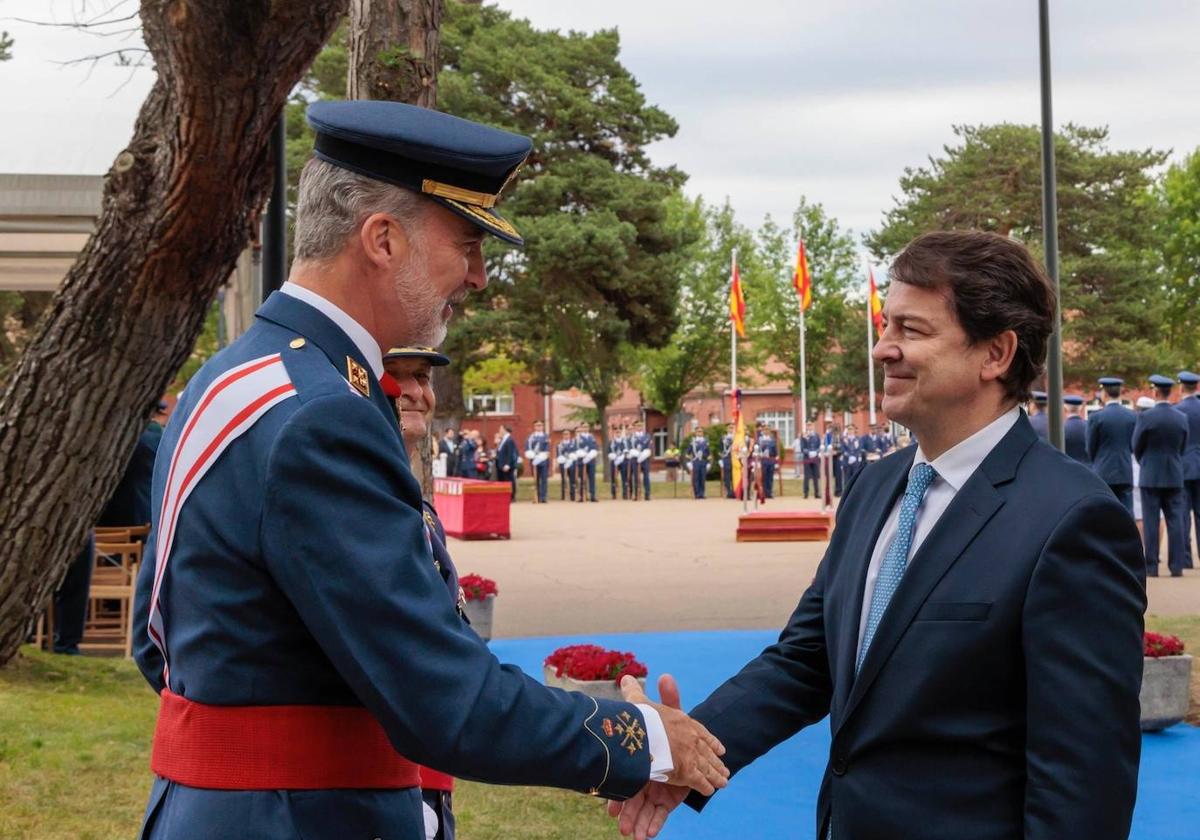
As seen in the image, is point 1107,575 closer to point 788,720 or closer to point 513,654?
point 788,720

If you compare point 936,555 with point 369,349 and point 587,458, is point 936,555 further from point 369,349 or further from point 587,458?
point 587,458

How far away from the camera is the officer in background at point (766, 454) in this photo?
115ft

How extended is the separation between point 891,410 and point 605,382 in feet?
161

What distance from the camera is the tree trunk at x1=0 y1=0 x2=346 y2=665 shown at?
6.50 metres

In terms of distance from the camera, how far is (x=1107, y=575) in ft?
7.91

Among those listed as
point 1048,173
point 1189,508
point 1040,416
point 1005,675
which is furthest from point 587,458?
point 1005,675

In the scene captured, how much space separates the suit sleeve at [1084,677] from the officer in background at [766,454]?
31.4 meters

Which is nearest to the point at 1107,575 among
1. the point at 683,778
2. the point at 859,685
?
the point at 859,685

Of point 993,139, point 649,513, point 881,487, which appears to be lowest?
point 649,513

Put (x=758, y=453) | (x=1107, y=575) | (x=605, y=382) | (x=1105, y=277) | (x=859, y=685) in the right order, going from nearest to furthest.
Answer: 1. (x=1107, y=575)
2. (x=859, y=685)
3. (x=758, y=453)
4. (x=1105, y=277)
5. (x=605, y=382)

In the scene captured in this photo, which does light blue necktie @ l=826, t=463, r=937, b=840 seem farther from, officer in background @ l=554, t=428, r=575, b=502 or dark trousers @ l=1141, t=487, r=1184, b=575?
officer in background @ l=554, t=428, r=575, b=502

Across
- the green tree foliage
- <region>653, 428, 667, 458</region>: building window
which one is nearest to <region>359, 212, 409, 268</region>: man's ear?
the green tree foliage

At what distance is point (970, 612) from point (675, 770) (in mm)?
639

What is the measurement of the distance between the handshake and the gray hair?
101 centimetres
